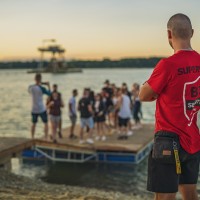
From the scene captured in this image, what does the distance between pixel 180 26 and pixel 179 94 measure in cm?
49

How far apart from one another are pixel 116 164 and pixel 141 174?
116 centimetres

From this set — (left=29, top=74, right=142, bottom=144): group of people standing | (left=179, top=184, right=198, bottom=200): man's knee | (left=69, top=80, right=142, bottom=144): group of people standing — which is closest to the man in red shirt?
(left=179, top=184, right=198, bottom=200): man's knee

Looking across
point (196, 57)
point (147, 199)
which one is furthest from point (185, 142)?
point (147, 199)

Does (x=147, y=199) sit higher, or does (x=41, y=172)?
(x=147, y=199)

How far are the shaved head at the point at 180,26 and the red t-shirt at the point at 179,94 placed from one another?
0.38 feet

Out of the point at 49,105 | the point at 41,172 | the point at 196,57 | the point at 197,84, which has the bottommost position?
the point at 41,172

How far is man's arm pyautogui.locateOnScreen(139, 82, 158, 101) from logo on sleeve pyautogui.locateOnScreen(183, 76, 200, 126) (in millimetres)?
218

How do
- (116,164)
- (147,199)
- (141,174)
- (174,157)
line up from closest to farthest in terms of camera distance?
(174,157), (147,199), (141,174), (116,164)

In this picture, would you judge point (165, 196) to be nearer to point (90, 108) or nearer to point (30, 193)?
A: point (30, 193)

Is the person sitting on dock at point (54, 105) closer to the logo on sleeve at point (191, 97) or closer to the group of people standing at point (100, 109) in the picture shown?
the group of people standing at point (100, 109)

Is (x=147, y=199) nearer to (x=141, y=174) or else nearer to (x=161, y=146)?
(x=141, y=174)

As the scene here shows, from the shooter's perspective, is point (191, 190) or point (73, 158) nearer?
point (191, 190)

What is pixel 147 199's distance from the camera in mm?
8125

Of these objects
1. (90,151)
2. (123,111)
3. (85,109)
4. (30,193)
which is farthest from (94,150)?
(30,193)
